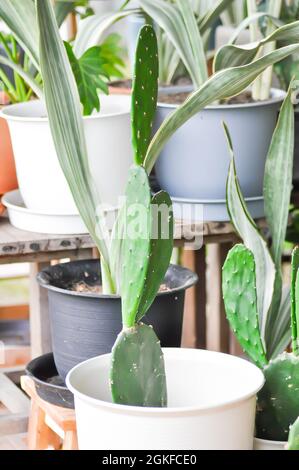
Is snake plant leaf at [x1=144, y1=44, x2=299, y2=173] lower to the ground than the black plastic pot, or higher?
higher

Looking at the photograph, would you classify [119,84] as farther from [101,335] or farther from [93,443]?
[93,443]

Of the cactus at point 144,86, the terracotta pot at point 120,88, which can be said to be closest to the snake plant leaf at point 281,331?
the cactus at point 144,86

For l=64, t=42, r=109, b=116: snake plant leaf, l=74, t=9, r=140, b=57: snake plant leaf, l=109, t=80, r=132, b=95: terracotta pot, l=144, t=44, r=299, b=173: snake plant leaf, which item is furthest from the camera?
l=109, t=80, r=132, b=95: terracotta pot

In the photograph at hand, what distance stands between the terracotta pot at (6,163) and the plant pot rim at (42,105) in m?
0.05

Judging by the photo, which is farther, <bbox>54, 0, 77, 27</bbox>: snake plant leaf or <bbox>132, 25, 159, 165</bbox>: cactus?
<bbox>54, 0, 77, 27</bbox>: snake plant leaf

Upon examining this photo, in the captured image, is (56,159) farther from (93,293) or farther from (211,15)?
(211,15)

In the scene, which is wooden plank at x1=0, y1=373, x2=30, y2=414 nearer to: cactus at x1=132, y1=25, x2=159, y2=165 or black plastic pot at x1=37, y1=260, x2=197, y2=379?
black plastic pot at x1=37, y1=260, x2=197, y2=379

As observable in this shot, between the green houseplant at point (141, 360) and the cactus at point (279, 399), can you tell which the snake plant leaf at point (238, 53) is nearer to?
the green houseplant at point (141, 360)

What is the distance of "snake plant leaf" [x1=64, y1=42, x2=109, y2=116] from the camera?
67.4 inches

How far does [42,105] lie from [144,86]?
47 cm

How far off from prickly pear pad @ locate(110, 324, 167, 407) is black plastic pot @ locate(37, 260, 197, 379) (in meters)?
0.19

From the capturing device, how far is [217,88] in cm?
139

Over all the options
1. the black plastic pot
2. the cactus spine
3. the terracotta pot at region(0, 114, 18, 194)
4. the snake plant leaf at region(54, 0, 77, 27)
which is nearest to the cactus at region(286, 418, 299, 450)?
the cactus spine
